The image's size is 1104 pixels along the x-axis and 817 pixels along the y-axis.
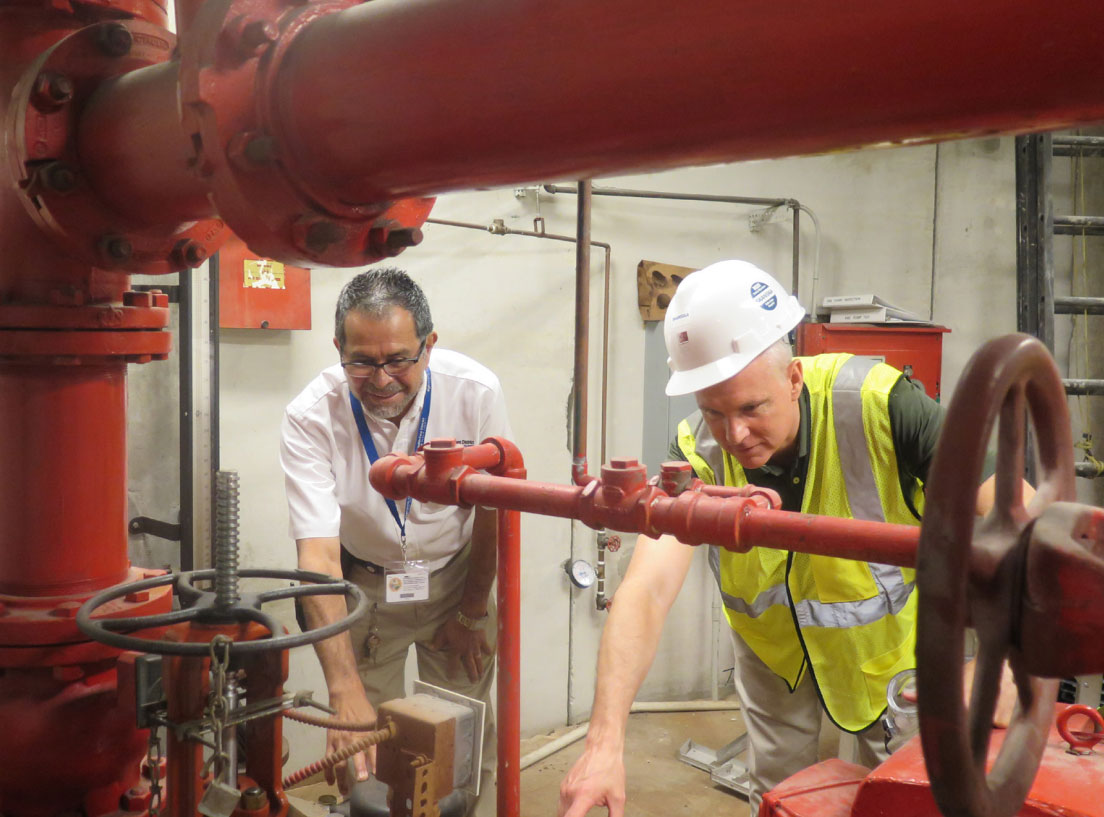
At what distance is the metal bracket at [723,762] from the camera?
308 cm

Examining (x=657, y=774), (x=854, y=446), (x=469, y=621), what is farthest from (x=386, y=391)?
(x=657, y=774)

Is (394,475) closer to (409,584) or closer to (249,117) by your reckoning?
(249,117)

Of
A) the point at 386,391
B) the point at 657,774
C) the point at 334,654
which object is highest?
the point at 386,391

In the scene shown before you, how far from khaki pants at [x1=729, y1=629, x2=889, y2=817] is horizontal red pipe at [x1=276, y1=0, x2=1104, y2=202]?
1.87 m

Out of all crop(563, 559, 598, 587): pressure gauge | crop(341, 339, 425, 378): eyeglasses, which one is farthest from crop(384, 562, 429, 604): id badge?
crop(563, 559, 598, 587): pressure gauge

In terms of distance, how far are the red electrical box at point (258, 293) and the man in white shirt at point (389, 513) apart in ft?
1.77

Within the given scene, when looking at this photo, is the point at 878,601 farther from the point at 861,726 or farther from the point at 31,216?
the point at 31,216

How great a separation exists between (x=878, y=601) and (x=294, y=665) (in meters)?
1.95

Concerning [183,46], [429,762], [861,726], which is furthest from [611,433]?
[183,46]

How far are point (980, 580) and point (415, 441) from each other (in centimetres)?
186

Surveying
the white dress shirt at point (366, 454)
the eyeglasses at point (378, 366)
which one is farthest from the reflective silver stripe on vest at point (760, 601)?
the eyeglasses at point (378, 366)

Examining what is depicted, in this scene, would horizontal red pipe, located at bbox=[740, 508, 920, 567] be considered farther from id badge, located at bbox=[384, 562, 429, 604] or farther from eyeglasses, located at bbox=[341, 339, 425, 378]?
id badge, located at bbox=[384, 562, 429, 604]

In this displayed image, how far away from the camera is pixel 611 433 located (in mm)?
3564

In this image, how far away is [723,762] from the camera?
318 centimetres
